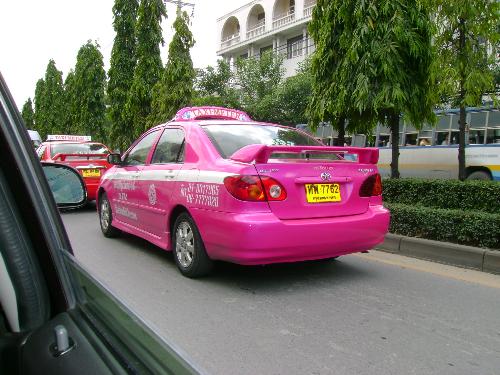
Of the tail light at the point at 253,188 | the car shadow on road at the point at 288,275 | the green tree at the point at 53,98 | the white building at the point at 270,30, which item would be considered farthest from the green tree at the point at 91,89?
the tail light at the point at 253,188

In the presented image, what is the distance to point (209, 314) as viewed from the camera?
356 centimetres

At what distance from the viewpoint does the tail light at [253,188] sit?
388 cm

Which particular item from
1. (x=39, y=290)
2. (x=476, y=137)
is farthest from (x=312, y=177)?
(x=476, y=137)

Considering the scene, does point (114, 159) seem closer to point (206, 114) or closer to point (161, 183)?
point (206, 114)

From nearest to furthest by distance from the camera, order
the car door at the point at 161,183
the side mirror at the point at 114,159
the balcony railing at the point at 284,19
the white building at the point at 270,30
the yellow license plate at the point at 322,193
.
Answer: the yellow license plate at the point at 322,193 < the car door at the point at 161,183 < the side mirror at the point at 114,159 < the white building at the point at 270,30 < the balcony railing at the point at 284,19

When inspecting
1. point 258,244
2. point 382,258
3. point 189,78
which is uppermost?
point 189,78

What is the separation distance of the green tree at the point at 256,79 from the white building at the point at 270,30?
17.0 feet

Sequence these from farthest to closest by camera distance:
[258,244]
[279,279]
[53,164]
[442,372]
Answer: [279,279] → [258,244] → [442,372] → [53,164]

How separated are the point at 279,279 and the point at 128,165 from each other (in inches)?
103

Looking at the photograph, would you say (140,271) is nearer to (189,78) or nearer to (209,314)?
(209,314)

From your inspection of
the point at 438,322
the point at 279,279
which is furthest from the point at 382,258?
the point at 438,322

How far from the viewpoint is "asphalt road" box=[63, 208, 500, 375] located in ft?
9.22

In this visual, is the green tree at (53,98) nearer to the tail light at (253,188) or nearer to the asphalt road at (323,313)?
the asphalt road at (323,313)

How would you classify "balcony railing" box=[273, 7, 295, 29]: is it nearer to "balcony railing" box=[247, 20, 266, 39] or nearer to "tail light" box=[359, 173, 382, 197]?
"balcony railing" box=[247, 20, 266, 39]
